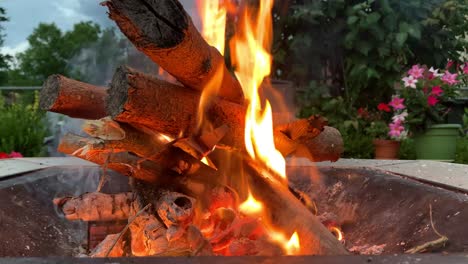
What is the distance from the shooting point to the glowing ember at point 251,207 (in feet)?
4.97

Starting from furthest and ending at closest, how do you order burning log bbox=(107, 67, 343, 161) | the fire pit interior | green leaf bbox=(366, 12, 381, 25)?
green leaf bbox=(366, 12, 381, 25)
the fire pit interior
burning log bbox=(107, 67, 343, 161)

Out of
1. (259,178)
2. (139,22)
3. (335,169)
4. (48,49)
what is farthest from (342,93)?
(48,49)

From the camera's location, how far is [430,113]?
14.3ft

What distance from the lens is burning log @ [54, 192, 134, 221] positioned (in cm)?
171

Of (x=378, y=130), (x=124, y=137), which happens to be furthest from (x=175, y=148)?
(x=378, y=130)

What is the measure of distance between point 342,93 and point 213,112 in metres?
4.13

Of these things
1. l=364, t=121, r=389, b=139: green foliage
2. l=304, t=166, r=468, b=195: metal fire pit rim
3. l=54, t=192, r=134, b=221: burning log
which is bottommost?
l=54, t=192, r=134, b=221: burning log

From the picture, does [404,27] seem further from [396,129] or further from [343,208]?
[343,208]

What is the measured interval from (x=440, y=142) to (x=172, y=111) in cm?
371

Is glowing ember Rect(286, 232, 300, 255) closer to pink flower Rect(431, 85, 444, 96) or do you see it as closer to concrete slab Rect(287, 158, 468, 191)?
concrete slab Rect(287, 158, 468, 191)

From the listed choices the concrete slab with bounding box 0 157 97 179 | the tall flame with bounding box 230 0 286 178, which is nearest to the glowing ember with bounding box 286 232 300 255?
the tall flame with bounding box 230 0 286 178

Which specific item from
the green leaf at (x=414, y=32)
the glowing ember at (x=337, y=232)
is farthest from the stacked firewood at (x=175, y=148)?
the green leaf at (x=414, y=32)

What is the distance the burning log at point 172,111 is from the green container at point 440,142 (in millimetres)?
3038

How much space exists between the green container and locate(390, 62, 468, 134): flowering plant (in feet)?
0.29
